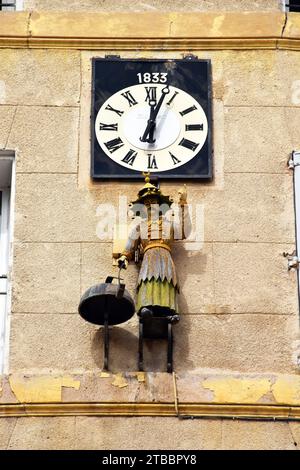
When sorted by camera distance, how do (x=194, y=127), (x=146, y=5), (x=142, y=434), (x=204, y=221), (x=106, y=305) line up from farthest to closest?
(x=146, y=5) → (x=194, y=127) → (x=204, y=221) → (x=106, y=305) → (x=142, y=434)

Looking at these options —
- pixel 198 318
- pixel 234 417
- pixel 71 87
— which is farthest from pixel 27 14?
pixel 234 417

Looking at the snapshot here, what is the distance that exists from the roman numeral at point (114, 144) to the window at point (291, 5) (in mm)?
2453

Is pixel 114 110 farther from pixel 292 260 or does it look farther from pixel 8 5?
pixel 292 260

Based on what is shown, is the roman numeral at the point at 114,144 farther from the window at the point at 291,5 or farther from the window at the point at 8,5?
the window at the point at 291,5

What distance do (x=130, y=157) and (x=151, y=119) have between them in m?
0.44

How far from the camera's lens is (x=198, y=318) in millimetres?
16641

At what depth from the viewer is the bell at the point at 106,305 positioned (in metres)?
16.1

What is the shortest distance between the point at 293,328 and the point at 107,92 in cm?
302

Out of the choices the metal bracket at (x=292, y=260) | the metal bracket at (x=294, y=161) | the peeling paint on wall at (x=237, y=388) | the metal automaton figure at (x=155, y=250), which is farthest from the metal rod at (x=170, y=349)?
the metal bracket at (x=294, y=161)

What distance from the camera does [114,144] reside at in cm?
1747

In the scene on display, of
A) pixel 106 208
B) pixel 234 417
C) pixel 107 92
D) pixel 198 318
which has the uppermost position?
pixel 107 92

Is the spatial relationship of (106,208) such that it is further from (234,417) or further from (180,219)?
(234,417)

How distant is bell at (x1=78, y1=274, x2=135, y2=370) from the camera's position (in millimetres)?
16109

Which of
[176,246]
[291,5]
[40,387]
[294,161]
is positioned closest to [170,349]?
[176,246]
